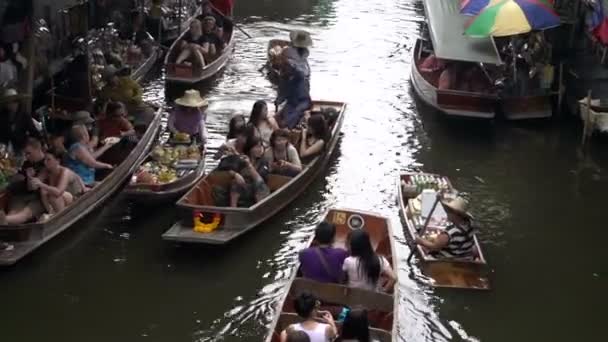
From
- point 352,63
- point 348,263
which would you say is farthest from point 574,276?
point 352,63

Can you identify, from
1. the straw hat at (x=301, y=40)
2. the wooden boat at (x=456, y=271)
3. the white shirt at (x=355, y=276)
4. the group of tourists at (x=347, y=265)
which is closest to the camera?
the group of tourists at (x=347, y=265)

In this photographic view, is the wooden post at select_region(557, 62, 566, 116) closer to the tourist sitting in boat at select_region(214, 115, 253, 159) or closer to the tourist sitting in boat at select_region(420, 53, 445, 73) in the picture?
the tourist sitting in boat at select_region(420, 53, 445, 73)

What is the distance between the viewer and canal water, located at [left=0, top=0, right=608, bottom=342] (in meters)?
8.88

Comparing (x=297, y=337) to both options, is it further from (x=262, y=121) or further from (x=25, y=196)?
(x=262, y=121)

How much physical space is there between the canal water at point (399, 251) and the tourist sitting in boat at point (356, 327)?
81.5 inches

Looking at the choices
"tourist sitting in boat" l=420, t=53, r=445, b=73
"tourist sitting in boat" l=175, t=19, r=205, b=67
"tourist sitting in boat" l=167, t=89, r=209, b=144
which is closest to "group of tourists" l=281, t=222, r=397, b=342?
"tourist sitting in boat" l=167, t=89, r=209, b=144

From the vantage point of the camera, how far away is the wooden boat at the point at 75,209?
30.5 ft

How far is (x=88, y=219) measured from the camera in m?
10.7

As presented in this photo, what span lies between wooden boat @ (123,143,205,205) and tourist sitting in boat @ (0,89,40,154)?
185cm

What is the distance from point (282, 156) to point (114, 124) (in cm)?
282

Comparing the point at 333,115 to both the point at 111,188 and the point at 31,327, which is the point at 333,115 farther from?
the point at 31,327

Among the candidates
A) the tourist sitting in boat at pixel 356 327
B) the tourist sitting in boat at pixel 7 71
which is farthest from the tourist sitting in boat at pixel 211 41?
the tourist sitting in boat at pixel 356 327

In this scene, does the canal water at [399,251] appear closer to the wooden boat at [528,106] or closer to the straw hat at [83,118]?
the wooden boat at [528,106]

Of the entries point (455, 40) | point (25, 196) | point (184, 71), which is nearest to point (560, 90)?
point (455, 40)
